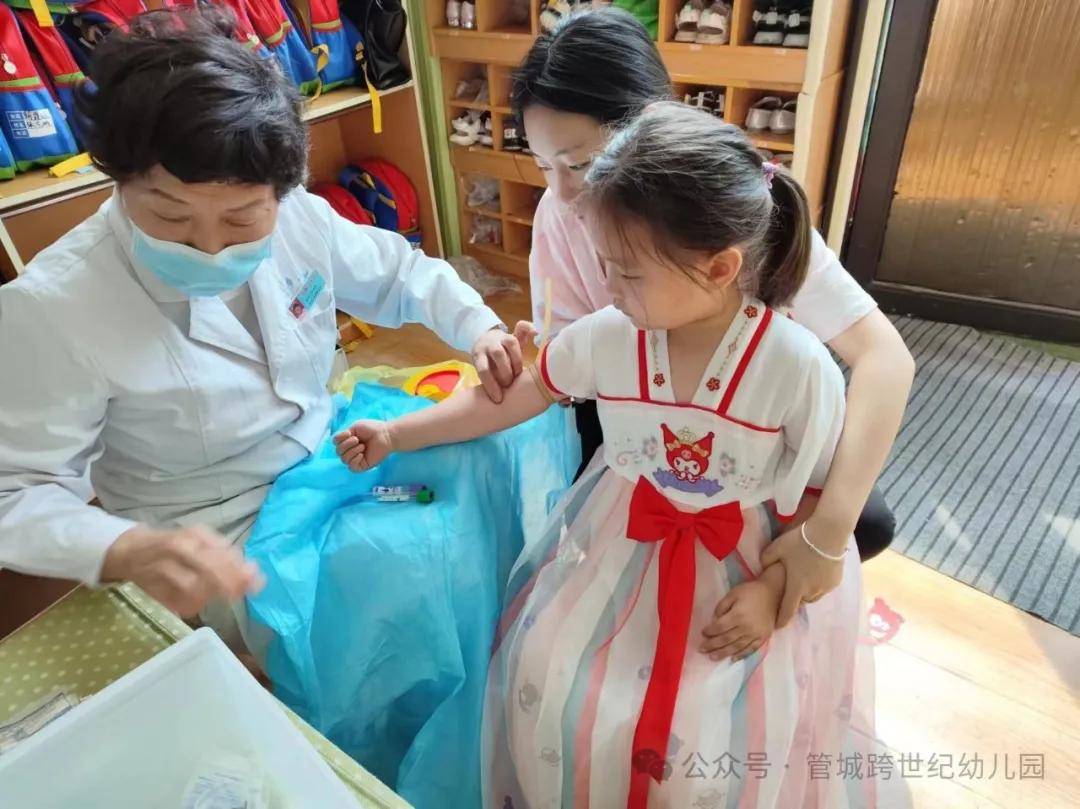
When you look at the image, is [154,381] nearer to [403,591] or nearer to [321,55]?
[403,591]

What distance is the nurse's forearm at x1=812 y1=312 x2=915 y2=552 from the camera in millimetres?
925

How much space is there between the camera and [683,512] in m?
0.96

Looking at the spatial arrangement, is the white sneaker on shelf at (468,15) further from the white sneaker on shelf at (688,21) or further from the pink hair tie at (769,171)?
the pink hair tie at (769,171)

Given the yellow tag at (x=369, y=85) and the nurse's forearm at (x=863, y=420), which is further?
the yellow tag at (x=369, y=85)

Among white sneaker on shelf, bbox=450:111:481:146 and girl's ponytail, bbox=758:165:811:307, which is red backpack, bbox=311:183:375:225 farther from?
girl's ponytail, bbox=758:165:811:307

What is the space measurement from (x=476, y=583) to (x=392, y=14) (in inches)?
76.0

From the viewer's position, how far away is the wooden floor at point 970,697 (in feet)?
4.14

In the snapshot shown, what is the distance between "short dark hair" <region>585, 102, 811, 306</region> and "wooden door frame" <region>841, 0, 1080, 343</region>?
158 centimetres

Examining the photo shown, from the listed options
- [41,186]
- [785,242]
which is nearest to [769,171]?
[785,242]

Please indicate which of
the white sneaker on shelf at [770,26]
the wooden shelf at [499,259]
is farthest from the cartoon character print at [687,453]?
the wooden shelf at [499,259]

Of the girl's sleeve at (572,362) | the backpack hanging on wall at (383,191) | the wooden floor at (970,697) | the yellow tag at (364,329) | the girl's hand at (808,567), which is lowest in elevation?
the wooden floor at (970,697)

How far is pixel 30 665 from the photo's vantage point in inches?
28.1

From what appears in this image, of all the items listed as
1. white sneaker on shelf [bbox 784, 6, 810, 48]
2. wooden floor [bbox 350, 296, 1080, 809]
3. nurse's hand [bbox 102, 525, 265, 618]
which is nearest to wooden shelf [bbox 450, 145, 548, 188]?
white sneaker on shelf [bbox 784, 6, 810, 48]

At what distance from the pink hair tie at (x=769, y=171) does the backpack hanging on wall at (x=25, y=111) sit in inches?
64.0
